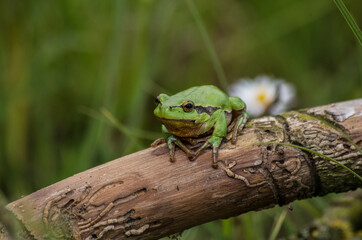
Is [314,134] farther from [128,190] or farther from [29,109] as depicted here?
[29,109]

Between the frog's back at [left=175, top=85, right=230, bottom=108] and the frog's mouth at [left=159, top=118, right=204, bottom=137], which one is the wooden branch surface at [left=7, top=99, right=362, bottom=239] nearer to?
the frog's mouth at [left=159, top=118, right=204, bottom=137]

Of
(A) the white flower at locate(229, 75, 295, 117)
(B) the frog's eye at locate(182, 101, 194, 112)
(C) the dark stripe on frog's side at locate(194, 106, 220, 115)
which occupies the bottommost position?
(A) the white flower at locate(229, 75, 295, 117)

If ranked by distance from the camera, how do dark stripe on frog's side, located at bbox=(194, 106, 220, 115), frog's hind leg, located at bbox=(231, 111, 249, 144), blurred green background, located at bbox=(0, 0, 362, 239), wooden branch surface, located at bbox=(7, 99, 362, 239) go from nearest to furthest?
wooden branch surface, located at bbox=(7, 99, 362, 239) < frog's hind leg, located at bbox=(231, 111, 249, 144) < dark stripe on frog's side, located at bbox=(194, 106, 220, 115) < blurred green background, located at bbox=(0, 0, 362, 239)

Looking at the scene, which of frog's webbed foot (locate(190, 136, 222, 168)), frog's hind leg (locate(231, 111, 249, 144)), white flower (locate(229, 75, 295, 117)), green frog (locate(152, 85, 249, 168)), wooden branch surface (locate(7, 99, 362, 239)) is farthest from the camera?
white flower (locate(229, 75, 295, 117))

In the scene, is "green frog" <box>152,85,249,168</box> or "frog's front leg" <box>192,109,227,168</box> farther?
"green frog" <box>152,85,249,168</box>

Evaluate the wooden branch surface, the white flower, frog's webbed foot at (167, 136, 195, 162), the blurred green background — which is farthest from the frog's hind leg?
the white flower

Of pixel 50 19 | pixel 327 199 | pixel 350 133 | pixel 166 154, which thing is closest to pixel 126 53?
pixel 50 19

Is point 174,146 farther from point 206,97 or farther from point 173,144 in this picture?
point 206,97
